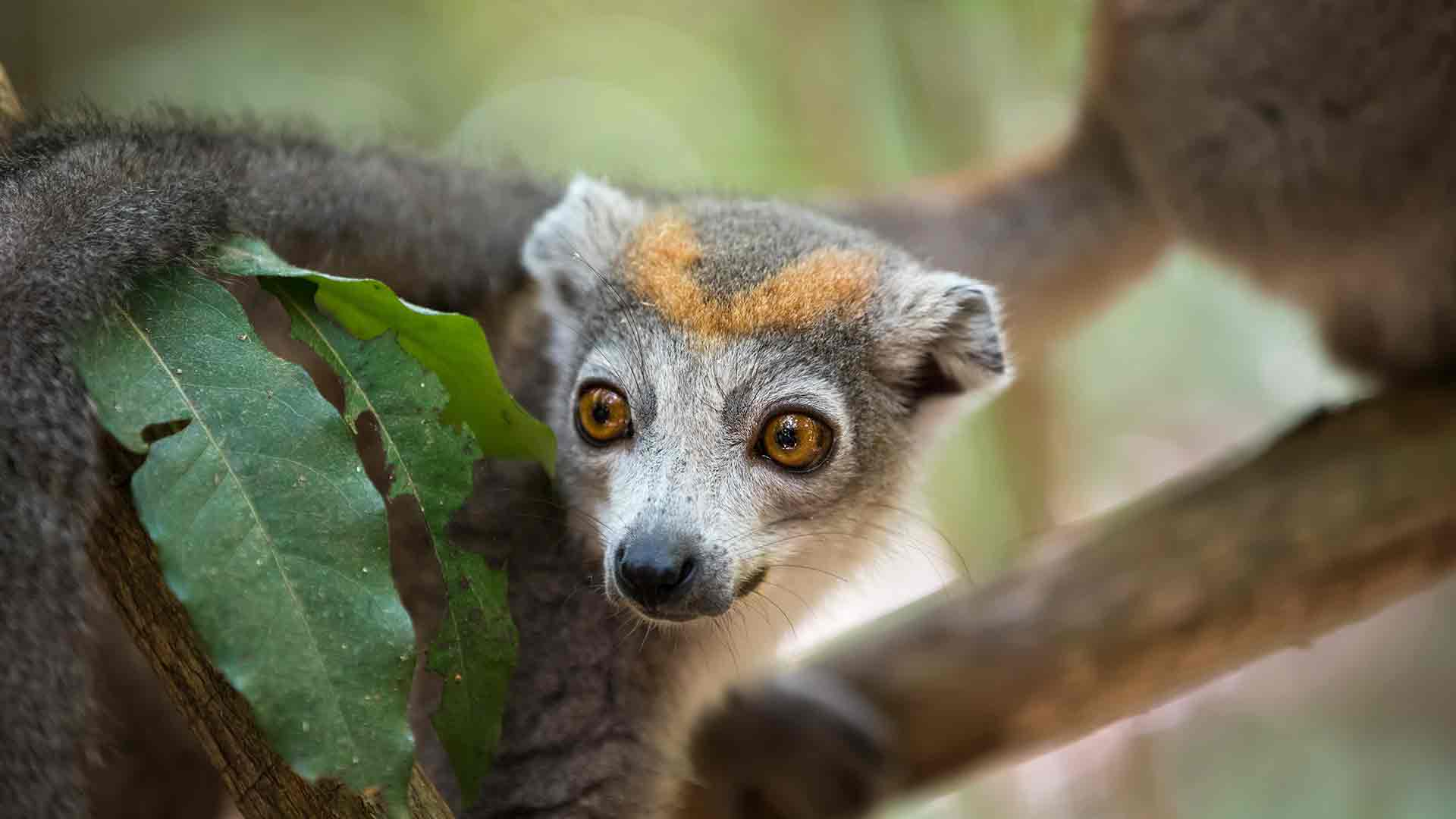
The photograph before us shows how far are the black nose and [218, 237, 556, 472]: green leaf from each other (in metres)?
0.37

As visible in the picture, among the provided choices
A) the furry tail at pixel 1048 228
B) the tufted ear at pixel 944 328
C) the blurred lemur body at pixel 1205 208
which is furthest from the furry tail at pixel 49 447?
the furry tail at pixel 1048 228

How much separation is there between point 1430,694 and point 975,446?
3.51 m

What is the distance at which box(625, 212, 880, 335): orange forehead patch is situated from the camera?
3201 mm

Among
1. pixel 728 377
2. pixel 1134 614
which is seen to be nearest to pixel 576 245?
pixel 728 377

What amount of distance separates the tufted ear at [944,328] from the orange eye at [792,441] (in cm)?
36

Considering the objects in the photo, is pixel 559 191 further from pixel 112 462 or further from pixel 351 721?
pixel 351 721

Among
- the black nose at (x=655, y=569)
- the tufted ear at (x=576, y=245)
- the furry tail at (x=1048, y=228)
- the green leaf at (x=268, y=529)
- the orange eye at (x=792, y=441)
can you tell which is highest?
the furry tail at (x=1048, y=228)

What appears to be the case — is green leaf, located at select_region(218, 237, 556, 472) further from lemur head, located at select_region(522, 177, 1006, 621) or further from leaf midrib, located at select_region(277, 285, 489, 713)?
lemur head, located at select_region(522, 177, 1006, 621)

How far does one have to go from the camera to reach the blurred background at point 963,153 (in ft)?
21.4

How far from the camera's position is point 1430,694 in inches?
316

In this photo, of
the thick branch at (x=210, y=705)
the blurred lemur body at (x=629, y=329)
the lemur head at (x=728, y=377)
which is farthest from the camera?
the lemur head at (x=728, y=377)

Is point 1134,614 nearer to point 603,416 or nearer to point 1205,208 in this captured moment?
point 1205,208

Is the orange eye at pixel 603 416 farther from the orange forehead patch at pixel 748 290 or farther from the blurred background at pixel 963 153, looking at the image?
the blurred background at pixel 963 153

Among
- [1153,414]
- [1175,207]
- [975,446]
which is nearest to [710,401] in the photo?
[1175,207]
